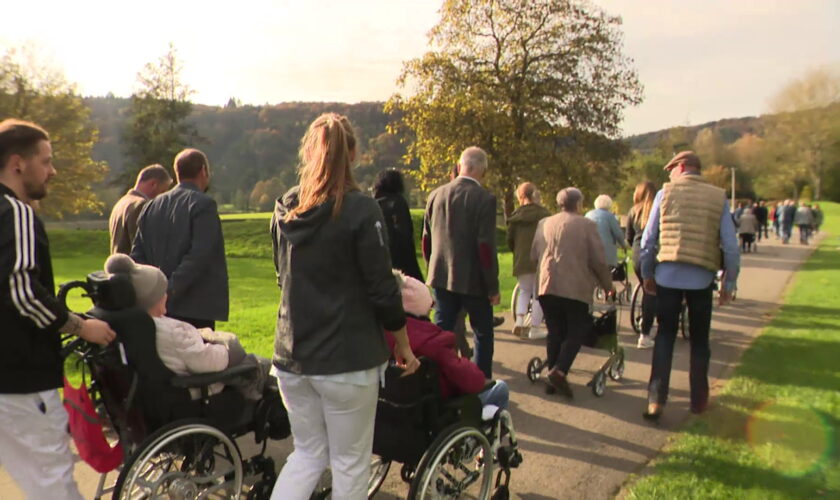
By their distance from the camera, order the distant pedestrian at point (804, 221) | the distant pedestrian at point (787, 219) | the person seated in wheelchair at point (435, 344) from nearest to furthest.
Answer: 1. the person seated in wheelchair at point (435, 344)
2. the distant pedestrian at point (787, 219)
3. the distant pedestrian at point (804, 221)

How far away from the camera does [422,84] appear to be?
24.3m

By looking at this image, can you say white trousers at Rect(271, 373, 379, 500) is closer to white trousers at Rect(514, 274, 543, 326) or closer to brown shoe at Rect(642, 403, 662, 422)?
brown shoe at Rect(642, 403, 662, 422)

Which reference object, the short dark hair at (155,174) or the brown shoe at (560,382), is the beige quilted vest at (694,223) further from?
the short dark hair at (155,174)

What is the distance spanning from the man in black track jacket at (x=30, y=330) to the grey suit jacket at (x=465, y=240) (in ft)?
10.2

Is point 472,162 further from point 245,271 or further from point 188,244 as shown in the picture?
point 245,271

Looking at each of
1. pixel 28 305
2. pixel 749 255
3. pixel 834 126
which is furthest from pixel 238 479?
pixel 834 126

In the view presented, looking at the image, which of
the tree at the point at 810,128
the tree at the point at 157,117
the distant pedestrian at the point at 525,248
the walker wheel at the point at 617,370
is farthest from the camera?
the tree at the point at 810,128

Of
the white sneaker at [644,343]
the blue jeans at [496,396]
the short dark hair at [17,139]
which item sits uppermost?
the short dark hair at [17,139]

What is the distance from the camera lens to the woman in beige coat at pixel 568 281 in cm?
575

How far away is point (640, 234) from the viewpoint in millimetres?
8398

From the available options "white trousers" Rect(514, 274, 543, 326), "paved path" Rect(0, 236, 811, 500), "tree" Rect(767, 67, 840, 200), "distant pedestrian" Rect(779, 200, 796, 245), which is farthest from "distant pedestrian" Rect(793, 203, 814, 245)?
"tree" Rect(767, 67, 840, 200)

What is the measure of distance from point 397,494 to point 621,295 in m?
7.37

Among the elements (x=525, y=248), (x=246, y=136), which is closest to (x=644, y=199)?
(x=525, y=248)

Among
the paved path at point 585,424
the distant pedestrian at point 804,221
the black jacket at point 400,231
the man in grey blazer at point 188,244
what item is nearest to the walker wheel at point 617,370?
the paved path at point 585,424
